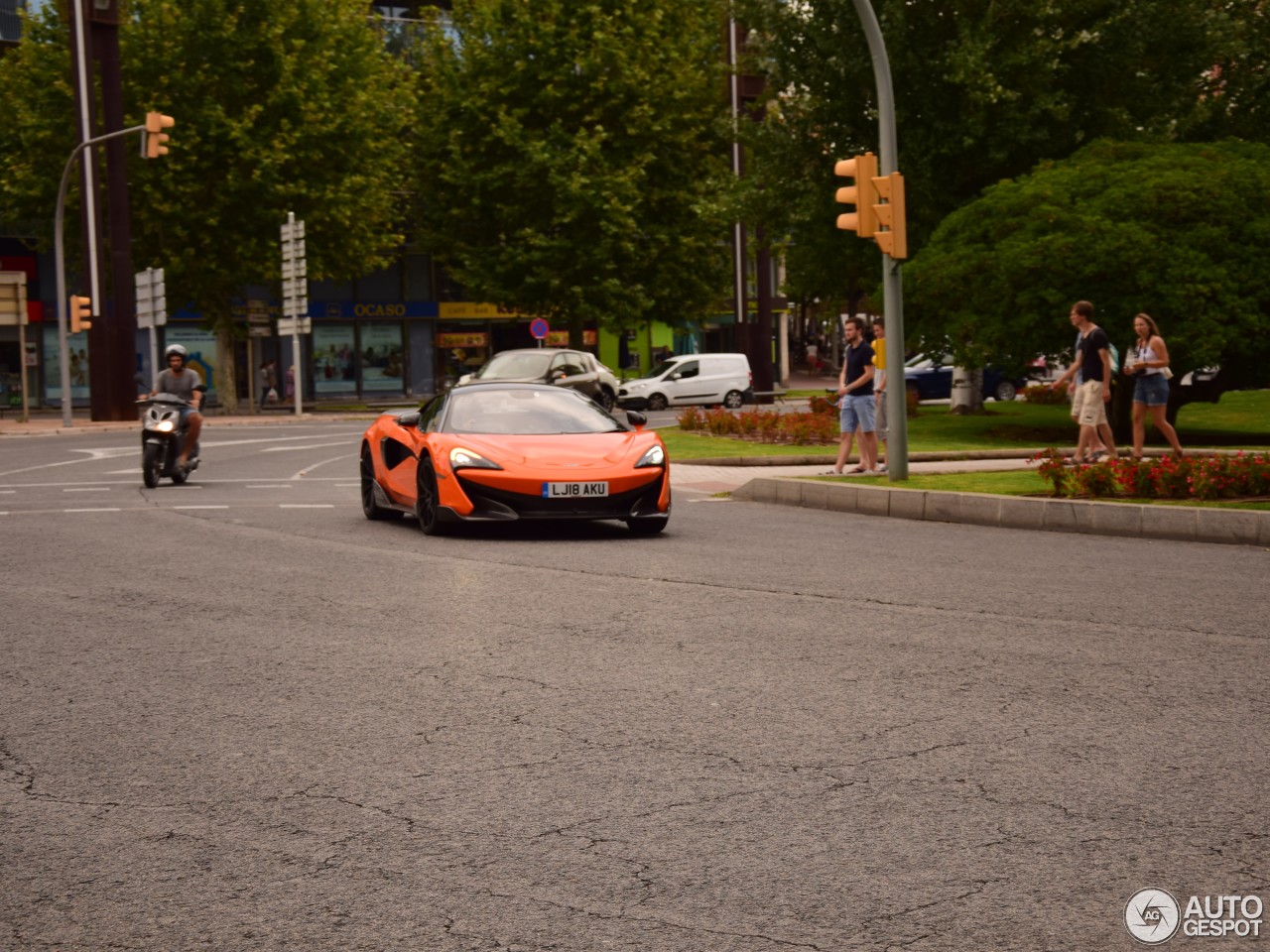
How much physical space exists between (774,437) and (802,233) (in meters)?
11.2

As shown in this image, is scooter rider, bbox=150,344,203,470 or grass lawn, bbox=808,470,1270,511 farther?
scooter rider, bbox=150,344,203,470

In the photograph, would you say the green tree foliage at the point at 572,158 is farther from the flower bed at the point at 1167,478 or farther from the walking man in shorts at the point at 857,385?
the flower bed at the point at 1167,478

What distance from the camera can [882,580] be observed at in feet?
36.6

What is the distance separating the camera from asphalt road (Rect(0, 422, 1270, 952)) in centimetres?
433

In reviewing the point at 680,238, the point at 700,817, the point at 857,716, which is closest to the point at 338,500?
the point at 857,716

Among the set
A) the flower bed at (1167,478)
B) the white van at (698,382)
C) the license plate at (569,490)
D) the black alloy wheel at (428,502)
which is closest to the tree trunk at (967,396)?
the white van at (698,382)

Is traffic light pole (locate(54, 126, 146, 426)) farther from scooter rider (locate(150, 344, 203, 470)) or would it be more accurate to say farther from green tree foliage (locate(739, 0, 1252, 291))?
scooter rider (locate(150, 344, 203, 470))

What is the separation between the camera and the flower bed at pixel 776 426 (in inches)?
1090

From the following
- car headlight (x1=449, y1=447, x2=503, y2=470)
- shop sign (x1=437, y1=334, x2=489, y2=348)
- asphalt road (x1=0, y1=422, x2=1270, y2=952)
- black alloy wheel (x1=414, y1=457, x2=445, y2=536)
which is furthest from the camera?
shop sign (x1=437, y1=334, x2=489, y2=348)

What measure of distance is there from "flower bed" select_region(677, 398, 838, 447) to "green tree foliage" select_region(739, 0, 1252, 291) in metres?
6.07

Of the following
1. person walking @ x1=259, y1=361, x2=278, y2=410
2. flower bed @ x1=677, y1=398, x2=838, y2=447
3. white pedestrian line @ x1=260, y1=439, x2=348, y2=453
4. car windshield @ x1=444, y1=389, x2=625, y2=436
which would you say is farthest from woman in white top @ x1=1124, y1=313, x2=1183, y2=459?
person walking @ x1=259, y1=361, x2=278, y2=410

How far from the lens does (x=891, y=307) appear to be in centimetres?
1845

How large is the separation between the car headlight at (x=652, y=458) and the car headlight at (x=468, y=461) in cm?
116

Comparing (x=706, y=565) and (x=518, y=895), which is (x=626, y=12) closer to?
(x=706, y=565)
